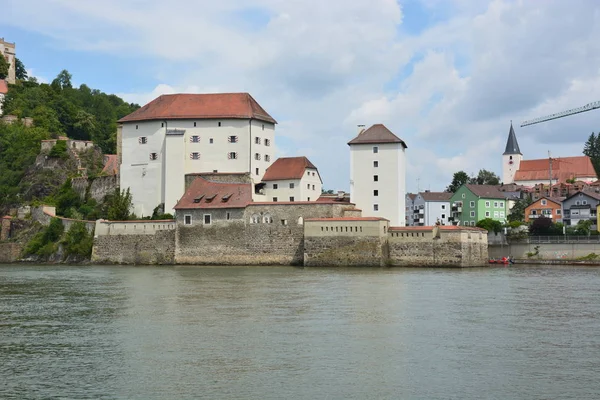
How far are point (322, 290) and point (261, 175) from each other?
26.0 meters

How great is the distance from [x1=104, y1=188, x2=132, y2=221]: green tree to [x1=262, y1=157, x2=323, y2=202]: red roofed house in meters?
10.2

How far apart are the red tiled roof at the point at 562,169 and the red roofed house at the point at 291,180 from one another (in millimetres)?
57753

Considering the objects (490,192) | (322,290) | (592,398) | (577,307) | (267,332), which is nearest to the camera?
(592,398)

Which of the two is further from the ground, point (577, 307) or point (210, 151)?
point (210, 151)

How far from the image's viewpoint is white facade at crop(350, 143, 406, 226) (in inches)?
2126

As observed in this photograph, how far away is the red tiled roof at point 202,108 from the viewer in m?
58.0

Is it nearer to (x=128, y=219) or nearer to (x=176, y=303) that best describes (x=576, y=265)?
(x=128, y=219)

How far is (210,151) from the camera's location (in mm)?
57938

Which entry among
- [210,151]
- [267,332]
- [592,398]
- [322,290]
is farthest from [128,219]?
[592,398]

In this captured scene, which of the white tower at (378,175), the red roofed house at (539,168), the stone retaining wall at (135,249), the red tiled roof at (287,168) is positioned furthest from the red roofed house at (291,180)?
the red roofed house at (539,168)

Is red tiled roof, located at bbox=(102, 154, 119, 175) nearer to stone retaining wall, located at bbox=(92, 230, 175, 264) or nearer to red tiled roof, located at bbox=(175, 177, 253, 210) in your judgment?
stone retaining wall, located at bbox=(92, 230, 175, 264)

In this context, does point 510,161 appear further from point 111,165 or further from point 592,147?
point 111,165

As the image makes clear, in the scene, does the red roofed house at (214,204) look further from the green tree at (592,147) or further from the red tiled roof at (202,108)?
the green tree at (592,147)

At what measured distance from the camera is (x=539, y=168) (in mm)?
109562
